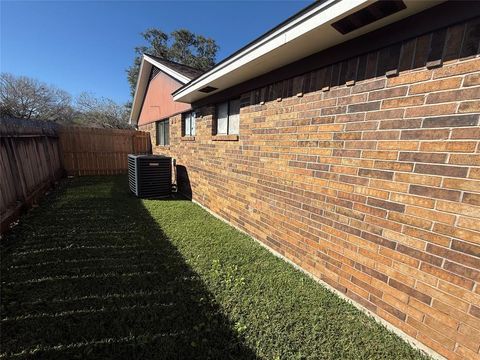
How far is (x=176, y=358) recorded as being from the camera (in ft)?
A: 5.94

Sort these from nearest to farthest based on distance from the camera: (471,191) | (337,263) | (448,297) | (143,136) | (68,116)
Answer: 1. (471,191)
2. (448,297)
3. (337,263)
4. (143,136)
5. (68,116)

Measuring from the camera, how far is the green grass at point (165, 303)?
1900 mm

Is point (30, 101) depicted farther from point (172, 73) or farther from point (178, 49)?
point (172, 73)

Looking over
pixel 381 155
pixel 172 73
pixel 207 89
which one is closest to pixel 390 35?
pixel 381 155

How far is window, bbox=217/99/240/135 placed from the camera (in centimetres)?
459

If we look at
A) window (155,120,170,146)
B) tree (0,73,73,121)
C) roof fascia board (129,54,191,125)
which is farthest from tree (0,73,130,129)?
window (155,120,170,146)

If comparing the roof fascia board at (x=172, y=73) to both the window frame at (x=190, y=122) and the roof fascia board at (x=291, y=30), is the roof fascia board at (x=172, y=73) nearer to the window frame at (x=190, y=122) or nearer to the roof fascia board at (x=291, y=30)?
the window frame at (x=190, y=122)

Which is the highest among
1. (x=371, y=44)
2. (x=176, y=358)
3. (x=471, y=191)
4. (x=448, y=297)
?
(x=371, y=44)

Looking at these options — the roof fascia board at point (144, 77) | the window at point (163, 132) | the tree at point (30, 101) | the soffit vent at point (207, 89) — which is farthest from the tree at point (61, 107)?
the soffit vent at point (207, 89)

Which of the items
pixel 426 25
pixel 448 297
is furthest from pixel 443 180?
pixel 426 25

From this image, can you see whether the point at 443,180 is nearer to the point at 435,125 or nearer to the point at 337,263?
the point at 435,125

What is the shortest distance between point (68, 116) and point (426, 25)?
1285 inches

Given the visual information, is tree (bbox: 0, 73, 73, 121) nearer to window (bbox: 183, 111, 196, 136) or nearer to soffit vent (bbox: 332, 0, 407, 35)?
window (bbox: 183, 111, 196, 136)

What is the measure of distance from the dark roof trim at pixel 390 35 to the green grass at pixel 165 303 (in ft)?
8.96
